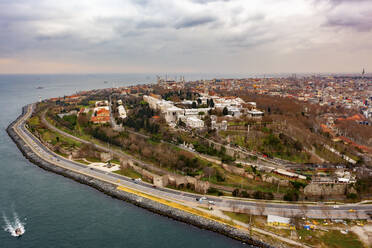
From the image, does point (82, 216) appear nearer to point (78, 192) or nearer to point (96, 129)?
point (78, 192)

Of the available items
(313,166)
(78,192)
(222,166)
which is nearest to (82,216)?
(78,192)

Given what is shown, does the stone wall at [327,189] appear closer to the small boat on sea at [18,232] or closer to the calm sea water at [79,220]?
the calm sea water at [79,220]

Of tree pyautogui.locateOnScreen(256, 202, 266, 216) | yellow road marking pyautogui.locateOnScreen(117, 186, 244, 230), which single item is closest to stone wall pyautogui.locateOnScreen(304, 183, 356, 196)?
tree pyautogui.locateOnScreen(256, 202, 266, 216)

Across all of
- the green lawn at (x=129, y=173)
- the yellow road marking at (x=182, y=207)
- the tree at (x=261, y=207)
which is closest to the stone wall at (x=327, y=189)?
the tree at (x=261, y=207)

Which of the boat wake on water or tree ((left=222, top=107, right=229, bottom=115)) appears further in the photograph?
tree ((left=222, top=107, right=229, bottom=115))

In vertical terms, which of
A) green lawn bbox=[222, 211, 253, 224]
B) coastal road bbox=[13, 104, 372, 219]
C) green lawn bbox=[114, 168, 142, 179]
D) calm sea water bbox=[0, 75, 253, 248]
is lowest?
calm sea water bbox=[0, 75, 253, 248]

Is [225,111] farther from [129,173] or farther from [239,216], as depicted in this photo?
[239,216]

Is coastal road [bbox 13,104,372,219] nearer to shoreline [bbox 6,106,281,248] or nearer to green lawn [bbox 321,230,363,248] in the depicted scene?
shoreline [bbox 6,106,281,248]

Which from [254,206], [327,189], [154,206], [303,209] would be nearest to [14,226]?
[154,206]
